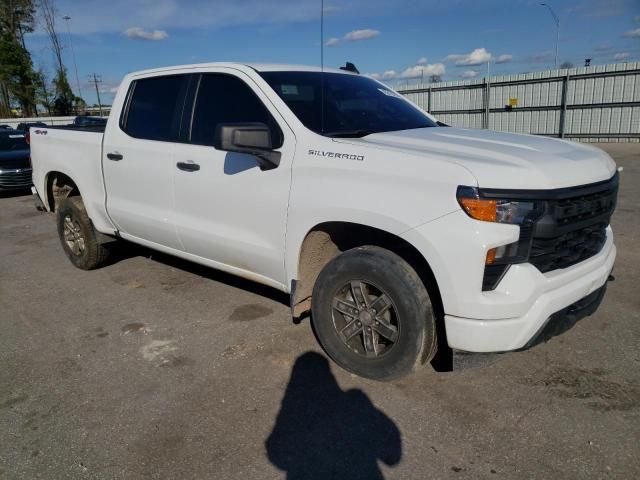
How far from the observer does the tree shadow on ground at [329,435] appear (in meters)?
2.55

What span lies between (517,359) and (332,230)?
1.54m

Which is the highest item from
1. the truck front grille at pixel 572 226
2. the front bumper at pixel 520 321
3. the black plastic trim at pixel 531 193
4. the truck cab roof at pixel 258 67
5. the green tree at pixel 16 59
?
the green tree at pixel 16 59

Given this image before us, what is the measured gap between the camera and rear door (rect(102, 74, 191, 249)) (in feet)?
13.9

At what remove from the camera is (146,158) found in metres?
4.34

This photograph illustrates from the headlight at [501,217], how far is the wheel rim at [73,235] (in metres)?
4.46

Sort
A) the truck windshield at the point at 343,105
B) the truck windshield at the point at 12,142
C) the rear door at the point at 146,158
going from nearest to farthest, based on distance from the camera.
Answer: the truck windshield at the point at 343,105 → the rear door at the point at 146,158 → the truck windshield at the point at 12,142

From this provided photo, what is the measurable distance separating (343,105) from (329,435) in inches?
91.2

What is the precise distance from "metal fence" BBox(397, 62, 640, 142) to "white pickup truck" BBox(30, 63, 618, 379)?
1872cm

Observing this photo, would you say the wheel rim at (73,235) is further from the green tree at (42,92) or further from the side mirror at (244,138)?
the green tree at (42,92)

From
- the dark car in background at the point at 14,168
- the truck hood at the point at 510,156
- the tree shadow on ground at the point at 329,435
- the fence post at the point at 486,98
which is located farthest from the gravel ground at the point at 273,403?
the fence post at the point at 486,98

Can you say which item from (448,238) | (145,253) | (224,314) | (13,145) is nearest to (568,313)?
(448,238)

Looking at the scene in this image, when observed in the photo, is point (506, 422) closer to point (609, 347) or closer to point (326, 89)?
point (609, 347)

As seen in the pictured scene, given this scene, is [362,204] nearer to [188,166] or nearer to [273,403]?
[273,403]

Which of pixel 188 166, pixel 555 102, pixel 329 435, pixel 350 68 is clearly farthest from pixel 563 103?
pixel 329 435
